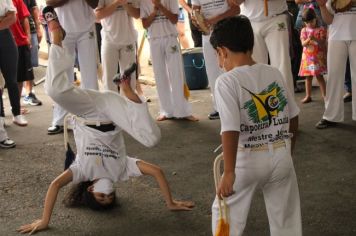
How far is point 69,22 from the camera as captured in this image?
4898 millimetres

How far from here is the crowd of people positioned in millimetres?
2297

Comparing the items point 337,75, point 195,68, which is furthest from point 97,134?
point 195,68

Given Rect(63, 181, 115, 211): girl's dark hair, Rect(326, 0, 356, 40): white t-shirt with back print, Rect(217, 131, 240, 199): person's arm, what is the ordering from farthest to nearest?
Rect(326, 0, 356, 40): white t-shirt with back print
Rect(63, 181, 115, 211): girl's dark hair
Rect(217, 131, 240, 199): person's arm

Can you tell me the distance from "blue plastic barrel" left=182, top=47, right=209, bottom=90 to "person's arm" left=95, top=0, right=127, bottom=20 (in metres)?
1.80

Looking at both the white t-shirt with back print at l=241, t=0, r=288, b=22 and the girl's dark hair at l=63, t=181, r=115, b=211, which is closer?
the girl's dark hair at l=63, t=181, r=115, b=211

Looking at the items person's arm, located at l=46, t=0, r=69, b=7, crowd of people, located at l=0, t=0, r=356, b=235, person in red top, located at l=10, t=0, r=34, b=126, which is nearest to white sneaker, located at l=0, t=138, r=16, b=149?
crowd of people, located at l=0, t=0, r=356, b=235

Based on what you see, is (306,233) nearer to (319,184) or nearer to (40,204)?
(319,184)

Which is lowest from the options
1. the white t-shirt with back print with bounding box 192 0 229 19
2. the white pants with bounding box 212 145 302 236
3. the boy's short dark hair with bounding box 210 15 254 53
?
the white pants with bounding box 212 145 302 236

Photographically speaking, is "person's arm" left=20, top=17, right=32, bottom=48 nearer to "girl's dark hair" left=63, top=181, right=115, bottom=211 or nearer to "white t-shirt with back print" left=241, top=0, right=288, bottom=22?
"white t-shirt with back print" left=241, top=0, right=288, bottom=22

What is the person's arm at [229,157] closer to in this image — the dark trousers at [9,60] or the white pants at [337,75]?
the white pants at [337,75]

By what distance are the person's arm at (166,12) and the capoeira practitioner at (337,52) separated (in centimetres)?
143

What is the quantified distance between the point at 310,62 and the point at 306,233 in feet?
9.76

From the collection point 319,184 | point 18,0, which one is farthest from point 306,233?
point 18,0

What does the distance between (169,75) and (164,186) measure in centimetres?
237
